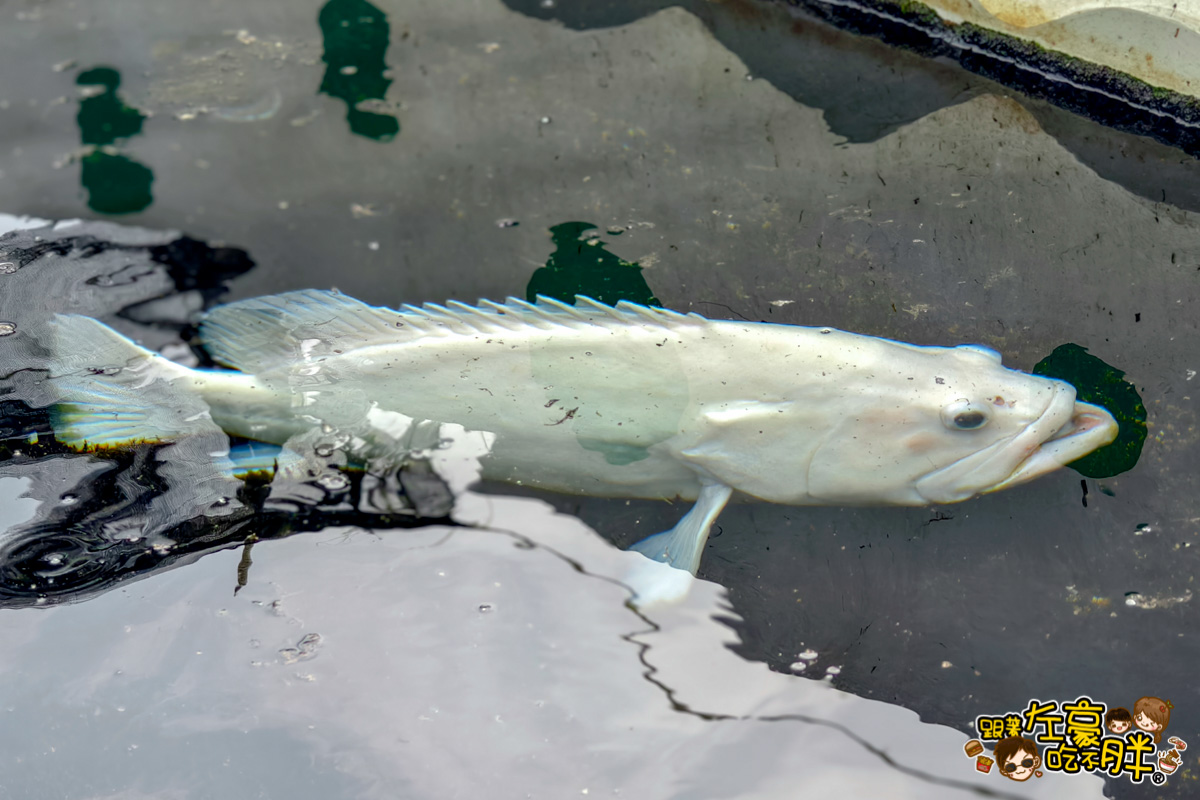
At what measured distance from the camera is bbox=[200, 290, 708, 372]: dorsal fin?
12.0 feet

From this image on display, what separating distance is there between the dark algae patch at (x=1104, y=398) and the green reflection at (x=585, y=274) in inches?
71.6

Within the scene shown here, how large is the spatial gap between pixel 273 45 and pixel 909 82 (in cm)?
362

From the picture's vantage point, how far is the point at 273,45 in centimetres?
514

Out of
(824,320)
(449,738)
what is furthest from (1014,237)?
(449,738)

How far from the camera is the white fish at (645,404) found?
139 inches

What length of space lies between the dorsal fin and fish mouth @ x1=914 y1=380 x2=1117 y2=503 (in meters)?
1.21

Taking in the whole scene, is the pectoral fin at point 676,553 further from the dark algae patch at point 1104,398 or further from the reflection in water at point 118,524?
the dark algae patch at point 1104,398

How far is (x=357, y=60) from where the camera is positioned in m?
5.11
